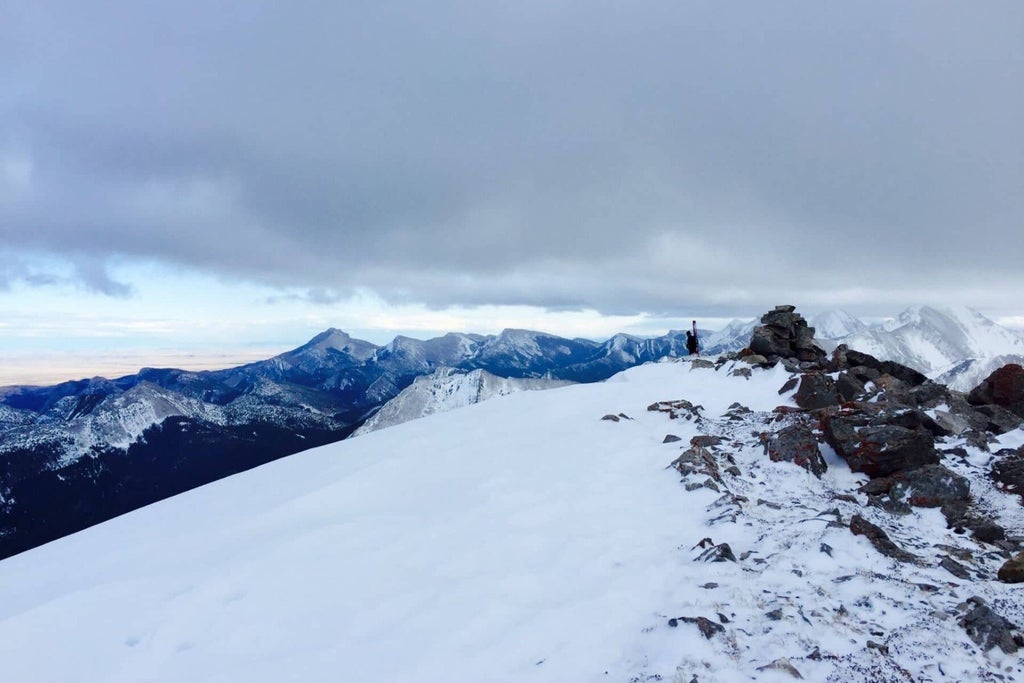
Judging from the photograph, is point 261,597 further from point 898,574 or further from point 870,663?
point 898,574

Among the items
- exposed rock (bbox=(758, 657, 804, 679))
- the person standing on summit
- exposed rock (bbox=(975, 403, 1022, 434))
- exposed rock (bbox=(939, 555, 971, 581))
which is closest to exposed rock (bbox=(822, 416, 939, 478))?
exposed rock (bbox=(939, 555, 971, 581))

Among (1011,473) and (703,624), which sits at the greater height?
(1011,473)

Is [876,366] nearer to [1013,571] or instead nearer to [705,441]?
[705,441]

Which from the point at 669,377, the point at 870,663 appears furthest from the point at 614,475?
the point at 669,377

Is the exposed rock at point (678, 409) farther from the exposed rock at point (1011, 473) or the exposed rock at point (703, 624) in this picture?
the exposed rock at point (703, 624)

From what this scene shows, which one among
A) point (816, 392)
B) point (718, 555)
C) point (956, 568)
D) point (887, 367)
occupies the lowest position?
point (956, 568)

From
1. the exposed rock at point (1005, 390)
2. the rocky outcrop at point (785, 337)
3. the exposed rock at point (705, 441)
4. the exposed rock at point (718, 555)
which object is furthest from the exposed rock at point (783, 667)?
the rocky outcrop at point (785, 337)

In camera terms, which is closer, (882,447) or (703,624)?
(703,624)

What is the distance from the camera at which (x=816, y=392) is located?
899 inches

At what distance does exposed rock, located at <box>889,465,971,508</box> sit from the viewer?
1265 centimetres

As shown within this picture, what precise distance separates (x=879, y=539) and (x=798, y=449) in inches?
232

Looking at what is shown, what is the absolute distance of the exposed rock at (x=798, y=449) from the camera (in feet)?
51.3

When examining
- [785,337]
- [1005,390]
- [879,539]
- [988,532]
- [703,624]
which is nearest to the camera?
[703,624]

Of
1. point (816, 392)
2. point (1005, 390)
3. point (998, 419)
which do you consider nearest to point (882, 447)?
point (816, 392)
